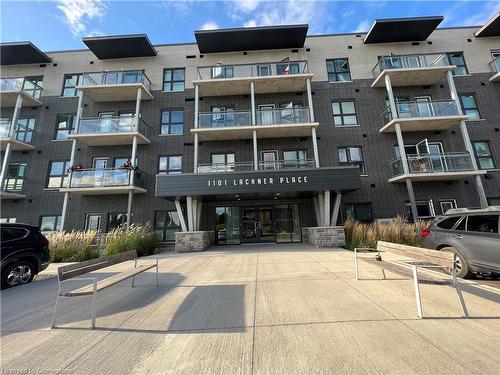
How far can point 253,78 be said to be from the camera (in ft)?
49.7

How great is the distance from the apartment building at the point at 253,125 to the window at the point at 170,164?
0.10 meters

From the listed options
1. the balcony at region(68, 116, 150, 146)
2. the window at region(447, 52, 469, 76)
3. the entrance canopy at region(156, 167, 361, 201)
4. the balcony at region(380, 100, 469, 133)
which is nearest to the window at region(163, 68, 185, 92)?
the balcony at region(68, 116, 150, 146)

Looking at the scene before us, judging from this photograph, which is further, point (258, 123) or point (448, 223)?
point (258, 123)

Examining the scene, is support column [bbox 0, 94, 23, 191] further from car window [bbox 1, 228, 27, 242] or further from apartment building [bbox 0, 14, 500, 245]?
car window [bbox 1, 228, 27, 242]

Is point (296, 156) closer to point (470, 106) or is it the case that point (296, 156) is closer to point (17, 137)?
point (470, 106)

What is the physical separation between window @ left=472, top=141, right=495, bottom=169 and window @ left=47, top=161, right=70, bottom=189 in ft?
94.3

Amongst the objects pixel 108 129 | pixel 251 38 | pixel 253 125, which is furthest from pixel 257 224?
pixel 251 38

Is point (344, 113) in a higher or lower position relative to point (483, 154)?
higher

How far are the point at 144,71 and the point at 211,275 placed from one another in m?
17.3

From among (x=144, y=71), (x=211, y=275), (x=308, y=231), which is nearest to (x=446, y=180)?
(x=308, y=231)

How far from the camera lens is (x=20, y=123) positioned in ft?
56.3

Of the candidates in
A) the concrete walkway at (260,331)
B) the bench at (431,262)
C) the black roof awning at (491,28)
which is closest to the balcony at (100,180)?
the concrete walkway at (260,331)

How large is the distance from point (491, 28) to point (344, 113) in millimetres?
13039

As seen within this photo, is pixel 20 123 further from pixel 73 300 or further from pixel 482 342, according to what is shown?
pixel 482 342
